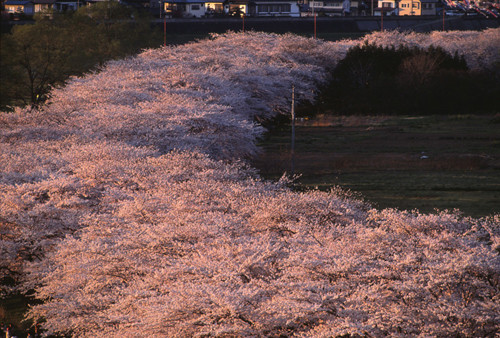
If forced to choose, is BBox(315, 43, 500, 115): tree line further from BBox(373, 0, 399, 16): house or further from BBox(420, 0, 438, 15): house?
BBox(373, 0, 399, 16): house

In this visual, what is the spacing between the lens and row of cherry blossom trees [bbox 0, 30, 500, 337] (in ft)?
40.3

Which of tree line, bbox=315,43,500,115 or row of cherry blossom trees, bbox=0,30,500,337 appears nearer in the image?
A: row of cherry blossom trees, bbox=0,30,500,337

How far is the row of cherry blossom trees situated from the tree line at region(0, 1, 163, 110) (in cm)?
2993

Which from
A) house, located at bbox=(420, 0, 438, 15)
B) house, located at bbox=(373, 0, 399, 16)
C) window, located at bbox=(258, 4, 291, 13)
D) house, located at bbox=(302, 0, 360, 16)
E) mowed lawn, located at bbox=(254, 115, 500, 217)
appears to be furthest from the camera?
house, located at bbox=(373, 0, 399, 16)

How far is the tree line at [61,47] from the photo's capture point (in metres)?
55.9

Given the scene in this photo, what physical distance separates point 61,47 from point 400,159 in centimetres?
3326

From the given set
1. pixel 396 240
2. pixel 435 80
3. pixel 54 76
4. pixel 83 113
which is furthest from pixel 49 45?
pixel 396 240

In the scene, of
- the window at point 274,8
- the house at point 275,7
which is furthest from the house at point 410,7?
the window at point 274,8

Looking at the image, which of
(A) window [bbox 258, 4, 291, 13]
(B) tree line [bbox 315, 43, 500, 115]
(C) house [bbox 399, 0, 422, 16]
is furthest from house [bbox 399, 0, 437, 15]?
(B) tree line [bbox 315, 43, 500, 115]

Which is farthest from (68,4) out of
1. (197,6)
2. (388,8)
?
(388,8)

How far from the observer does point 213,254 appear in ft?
46.9

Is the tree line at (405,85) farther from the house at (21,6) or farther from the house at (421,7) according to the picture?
the house at (21,6)

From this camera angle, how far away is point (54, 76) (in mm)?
58125

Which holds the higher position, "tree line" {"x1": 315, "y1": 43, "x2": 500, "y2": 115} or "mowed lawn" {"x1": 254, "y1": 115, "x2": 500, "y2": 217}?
"tree line" {"x1": 315, "y1": 43, "x2": 500, "y2": 115}
